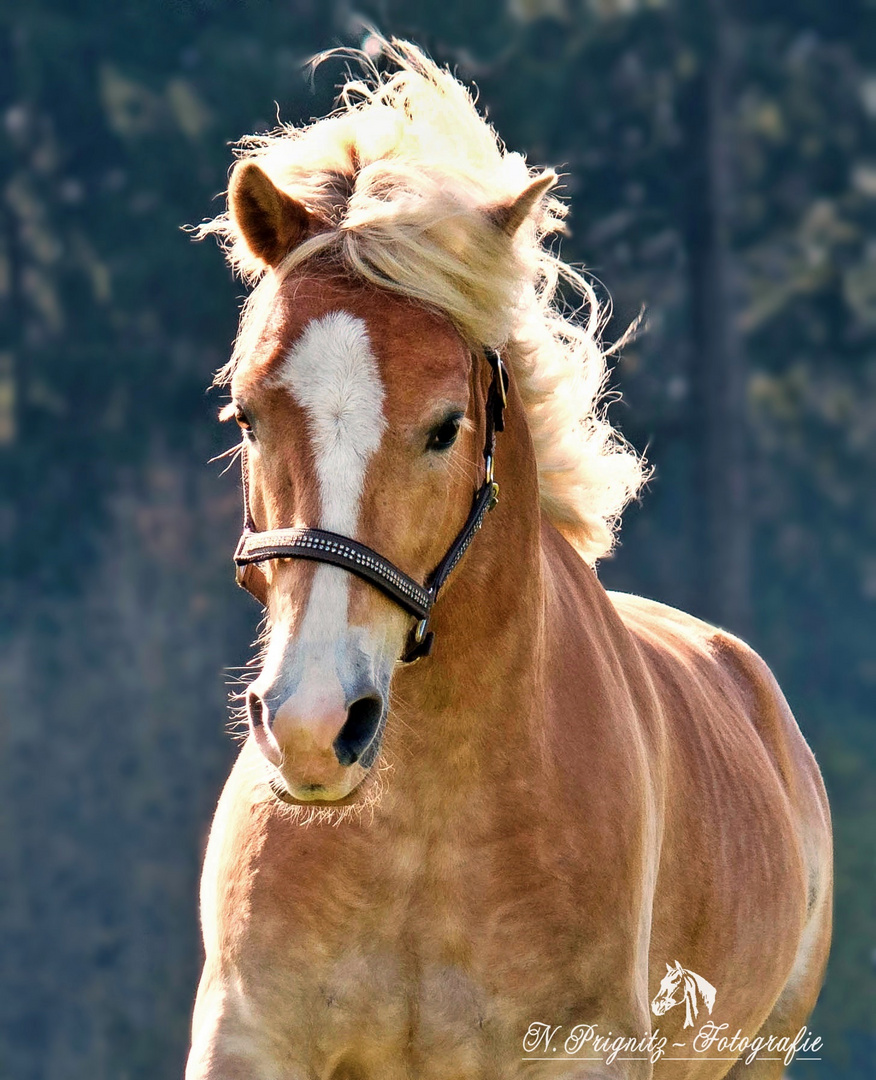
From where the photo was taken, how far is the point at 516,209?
2.83 meters

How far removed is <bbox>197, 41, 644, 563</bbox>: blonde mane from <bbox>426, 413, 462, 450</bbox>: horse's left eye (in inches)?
8.1

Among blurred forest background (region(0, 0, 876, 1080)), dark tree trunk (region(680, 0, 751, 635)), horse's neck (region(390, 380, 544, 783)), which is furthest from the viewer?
dark tree trunk (region(680, 0, 751, 635))

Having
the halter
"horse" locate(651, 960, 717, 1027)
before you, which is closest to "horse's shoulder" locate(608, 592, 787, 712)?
"horse" locate(651, 960, 717, 1027)

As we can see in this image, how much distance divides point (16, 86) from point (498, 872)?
1197cm

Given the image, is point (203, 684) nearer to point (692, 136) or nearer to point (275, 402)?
point (692, 136)

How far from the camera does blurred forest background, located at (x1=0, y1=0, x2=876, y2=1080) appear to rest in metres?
12.7

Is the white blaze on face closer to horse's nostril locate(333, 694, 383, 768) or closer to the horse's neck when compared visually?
horse's nostril locate(333, 694, 383, 768)

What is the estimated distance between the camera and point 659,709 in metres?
3.58

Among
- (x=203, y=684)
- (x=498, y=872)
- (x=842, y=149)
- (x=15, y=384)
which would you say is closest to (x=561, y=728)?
(x=498, y=872)

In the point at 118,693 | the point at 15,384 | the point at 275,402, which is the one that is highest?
the point at 15,384

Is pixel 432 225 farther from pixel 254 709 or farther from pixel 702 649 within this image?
pixel 702 649

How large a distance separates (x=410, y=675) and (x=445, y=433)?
0.45m

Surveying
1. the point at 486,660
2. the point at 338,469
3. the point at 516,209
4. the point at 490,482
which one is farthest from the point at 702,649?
the point at 338,469

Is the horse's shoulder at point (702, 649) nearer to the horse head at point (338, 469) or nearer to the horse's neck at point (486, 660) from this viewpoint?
the horse's neck at point (486, 660)
